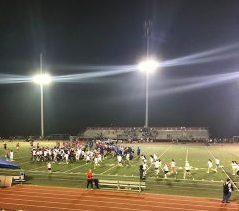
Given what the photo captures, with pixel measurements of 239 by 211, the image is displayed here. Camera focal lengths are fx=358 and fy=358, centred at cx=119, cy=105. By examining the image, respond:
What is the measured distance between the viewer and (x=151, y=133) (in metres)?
66.9

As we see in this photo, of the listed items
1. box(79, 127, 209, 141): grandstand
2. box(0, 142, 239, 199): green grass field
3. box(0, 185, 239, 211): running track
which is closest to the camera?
box(0, 185, 239, 211): running track

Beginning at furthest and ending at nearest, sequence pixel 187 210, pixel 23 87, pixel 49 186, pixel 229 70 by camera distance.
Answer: pixel 23 87 → pixel 229 70 → pixel 49 186 → pixel 187 210

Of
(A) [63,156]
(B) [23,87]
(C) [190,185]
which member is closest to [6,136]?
(B) [23,87]

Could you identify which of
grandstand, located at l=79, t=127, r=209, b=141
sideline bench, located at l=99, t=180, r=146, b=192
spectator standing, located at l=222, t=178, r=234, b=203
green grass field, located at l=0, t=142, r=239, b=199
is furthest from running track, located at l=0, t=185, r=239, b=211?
grandstand, located at l=79, t=127, r=209, b=141

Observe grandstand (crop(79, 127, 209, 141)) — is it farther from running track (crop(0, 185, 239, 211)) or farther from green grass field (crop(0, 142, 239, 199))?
running track (crop(0, 185, 239, 211))

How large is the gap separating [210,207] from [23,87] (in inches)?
2738

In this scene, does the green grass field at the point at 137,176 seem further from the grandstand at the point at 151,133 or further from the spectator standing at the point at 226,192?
the grandstand at the point at 151,133

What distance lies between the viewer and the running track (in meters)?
18.0

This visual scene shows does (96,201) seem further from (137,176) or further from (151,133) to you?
(151,133)

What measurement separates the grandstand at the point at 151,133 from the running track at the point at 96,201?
43088 mm

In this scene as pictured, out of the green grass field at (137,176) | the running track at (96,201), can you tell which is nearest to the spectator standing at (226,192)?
the running track at (96,201)

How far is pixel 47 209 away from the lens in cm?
1786

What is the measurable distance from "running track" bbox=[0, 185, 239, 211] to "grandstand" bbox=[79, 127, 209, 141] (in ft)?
141

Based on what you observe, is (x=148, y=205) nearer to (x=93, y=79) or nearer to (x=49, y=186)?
(x=49, y=186)
